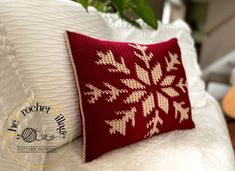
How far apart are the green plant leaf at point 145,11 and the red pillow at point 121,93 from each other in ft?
0.76

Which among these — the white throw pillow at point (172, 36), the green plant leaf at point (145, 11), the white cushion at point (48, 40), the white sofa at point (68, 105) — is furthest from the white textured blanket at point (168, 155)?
the green plant leaf at point (145, 11)

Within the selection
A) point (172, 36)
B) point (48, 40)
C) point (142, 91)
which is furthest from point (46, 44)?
point (172, 36)

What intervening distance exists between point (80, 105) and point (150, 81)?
0.21 m

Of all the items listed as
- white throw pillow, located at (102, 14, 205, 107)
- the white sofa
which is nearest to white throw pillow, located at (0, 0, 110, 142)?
the white sofa

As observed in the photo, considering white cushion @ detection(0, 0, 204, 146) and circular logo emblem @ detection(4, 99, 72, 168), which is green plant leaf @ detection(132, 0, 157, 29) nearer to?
white cushion @ detection(0, 0, 204, 146)

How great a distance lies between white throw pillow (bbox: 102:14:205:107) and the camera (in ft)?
3.50

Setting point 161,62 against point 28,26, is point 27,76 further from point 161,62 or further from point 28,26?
point 161,62

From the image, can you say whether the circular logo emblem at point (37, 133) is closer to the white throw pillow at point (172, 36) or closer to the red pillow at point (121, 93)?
the red pillow at point (121, 93)

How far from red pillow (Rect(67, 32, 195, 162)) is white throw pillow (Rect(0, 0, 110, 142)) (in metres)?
0.04

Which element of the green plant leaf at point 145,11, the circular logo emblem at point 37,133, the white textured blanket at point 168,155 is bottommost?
the white textured blanket at point 168,155

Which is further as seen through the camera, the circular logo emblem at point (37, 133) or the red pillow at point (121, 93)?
the red pillow at point (121, 93)

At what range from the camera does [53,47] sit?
0.74 m

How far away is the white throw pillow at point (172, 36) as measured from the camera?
42.0 inches

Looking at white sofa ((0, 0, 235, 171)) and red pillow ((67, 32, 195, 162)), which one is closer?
white sofa ((0, 0, 235, 171))
